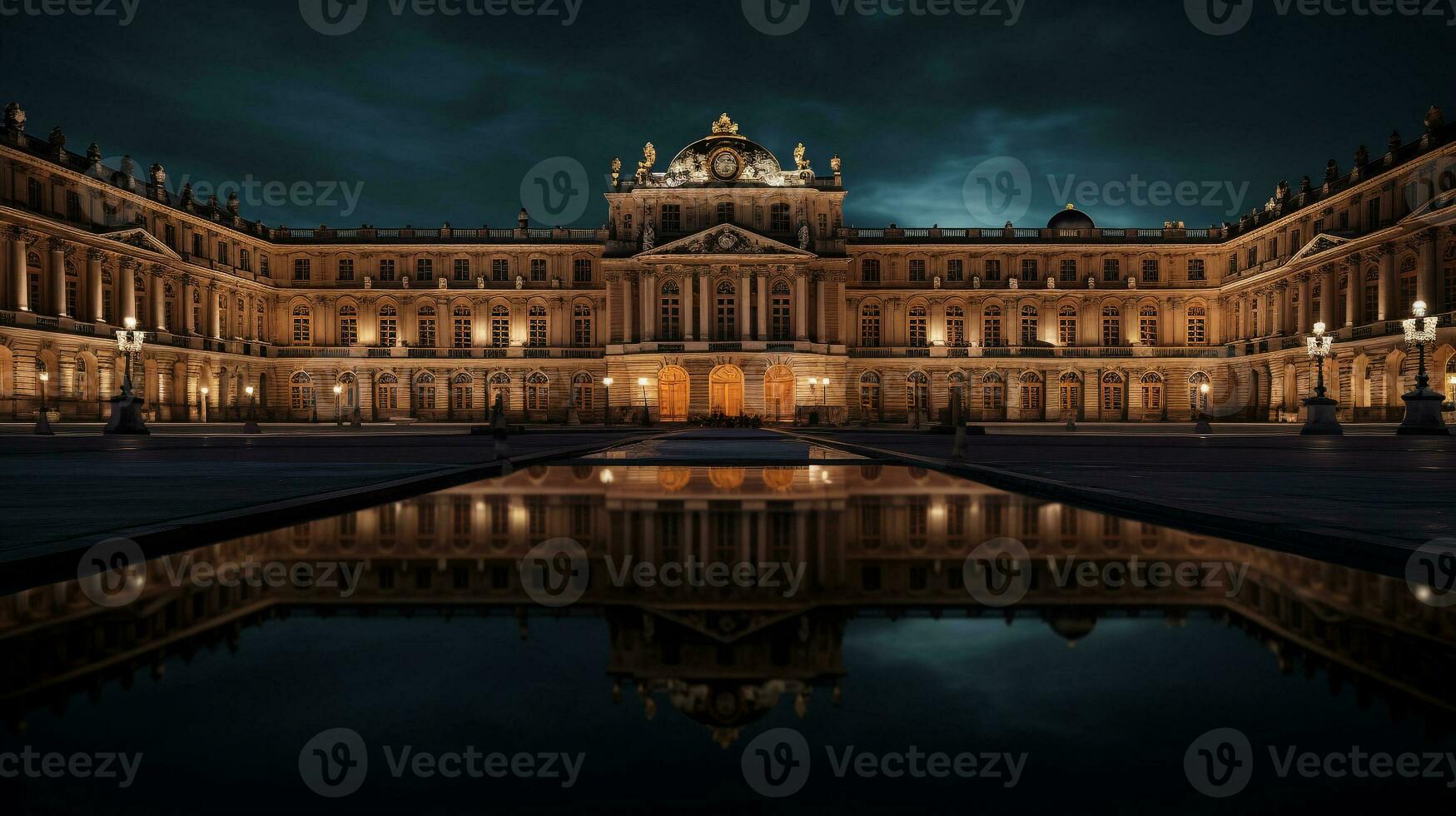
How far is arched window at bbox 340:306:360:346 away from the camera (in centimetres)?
6981

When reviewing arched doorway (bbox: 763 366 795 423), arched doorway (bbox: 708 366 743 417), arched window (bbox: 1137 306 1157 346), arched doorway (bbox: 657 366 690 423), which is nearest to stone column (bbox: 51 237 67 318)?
arched doorway (bbox: 657 366 690 423)

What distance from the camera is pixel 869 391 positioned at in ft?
223

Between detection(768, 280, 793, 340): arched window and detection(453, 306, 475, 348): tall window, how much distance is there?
2449cm

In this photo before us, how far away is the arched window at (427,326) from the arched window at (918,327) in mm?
37214

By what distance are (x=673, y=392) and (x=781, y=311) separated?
9386 millimetres

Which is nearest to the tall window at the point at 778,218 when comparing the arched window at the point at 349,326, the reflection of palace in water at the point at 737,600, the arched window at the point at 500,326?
the arched window at the point at 500,326

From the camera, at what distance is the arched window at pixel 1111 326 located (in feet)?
228

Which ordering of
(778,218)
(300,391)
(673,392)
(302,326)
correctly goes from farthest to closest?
1. (302,326)
2. (300,391)
3. (778,218)
4. (673,392)

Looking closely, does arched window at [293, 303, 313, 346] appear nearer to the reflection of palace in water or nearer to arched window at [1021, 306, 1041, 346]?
arched window at [1021, 306, 1041, 346]

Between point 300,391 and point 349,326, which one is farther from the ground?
point 349,326

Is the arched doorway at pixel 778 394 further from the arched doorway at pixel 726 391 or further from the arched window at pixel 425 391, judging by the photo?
the arched window at pixel 425 391

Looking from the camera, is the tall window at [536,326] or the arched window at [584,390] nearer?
the arched window at [584,390]

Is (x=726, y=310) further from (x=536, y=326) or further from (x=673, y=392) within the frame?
(x=536, y=326)

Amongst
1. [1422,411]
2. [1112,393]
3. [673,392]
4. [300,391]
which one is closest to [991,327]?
[1112,393]
